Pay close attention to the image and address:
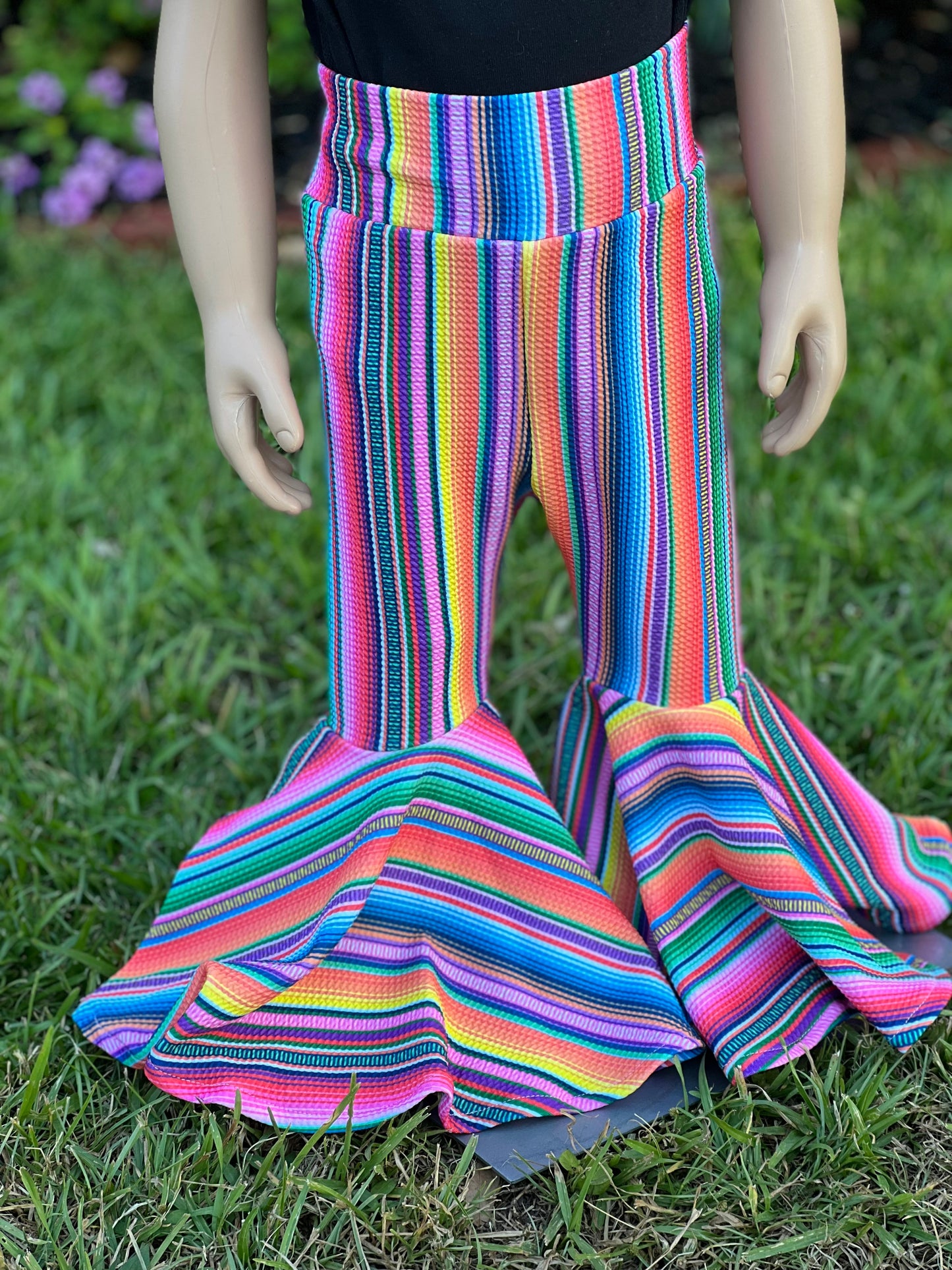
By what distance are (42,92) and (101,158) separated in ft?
0.93

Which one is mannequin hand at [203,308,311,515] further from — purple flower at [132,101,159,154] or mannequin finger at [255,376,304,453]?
purple flower at [132,101,159,154]

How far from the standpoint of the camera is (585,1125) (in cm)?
153

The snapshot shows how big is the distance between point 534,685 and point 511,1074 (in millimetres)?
863

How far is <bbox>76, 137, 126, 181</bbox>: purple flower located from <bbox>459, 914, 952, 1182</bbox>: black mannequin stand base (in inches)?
135

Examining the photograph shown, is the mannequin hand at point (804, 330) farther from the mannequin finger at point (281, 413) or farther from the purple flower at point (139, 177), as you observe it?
the purple flower at point (139, 177)

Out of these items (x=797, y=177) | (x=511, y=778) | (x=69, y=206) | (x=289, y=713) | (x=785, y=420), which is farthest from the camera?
(x=69, y=206)

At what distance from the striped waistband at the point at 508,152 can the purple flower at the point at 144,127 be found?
9.56ft

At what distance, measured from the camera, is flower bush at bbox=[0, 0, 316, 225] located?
4.08 metres

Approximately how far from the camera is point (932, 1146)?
1.51 m

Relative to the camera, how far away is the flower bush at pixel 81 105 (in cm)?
408

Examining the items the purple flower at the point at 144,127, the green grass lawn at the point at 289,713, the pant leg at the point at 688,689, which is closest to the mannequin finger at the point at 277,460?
the pant leg at the point at 688,689

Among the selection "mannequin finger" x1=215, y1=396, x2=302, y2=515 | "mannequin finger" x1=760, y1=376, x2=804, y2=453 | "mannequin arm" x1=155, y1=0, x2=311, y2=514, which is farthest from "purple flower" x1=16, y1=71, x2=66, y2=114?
"mannequin finger" x1=760, y1=376, x2=804, y2=453

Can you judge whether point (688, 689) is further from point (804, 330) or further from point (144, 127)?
point (144, 127)

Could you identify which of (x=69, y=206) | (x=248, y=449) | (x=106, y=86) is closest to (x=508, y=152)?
(x=248, y=449)
